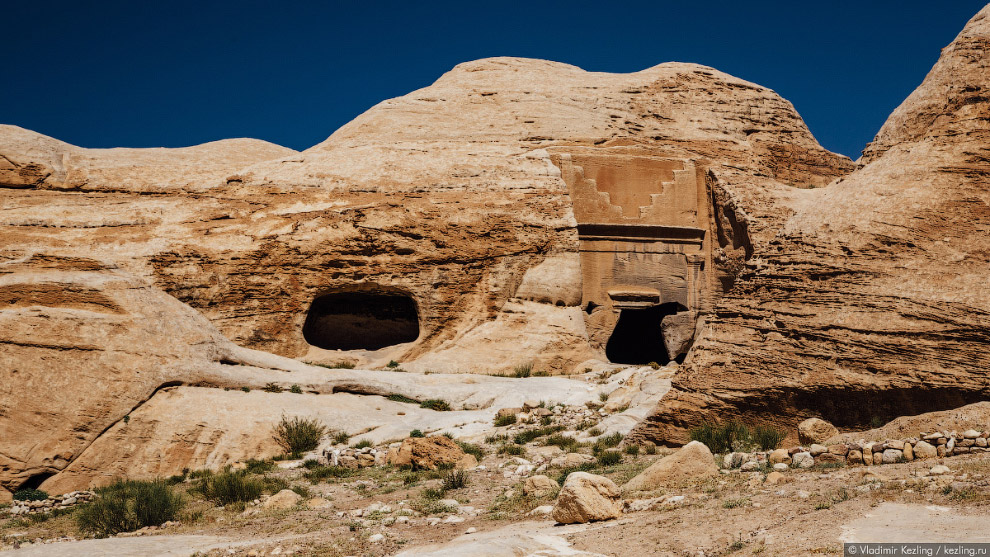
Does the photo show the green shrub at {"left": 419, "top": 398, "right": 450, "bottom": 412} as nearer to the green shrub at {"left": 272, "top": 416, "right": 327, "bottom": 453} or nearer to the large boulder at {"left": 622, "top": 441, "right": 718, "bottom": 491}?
the green shrub at {"left": 272, "top": 416, "right": 327, "bottom": 453}

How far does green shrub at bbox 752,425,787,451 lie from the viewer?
940cm

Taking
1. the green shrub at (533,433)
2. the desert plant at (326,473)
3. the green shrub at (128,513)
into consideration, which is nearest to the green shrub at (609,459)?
the green shrub at (533,433)

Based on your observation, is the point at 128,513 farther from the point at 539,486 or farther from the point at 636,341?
the point at 636,341

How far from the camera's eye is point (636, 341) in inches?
974

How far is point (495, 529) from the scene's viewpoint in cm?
710

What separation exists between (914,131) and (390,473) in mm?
8538

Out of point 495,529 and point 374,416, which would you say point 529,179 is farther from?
point 495,529

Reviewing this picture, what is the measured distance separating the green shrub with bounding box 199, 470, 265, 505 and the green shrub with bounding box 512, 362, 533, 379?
909 centimetres

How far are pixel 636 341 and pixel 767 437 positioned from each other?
15280 mm

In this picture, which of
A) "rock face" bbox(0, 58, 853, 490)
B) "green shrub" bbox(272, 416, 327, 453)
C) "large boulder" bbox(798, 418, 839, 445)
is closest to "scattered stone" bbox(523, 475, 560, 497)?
"large boulder" bbox(798, 418, 839, 445)

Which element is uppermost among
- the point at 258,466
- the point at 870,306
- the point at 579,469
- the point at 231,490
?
the point at 870,306

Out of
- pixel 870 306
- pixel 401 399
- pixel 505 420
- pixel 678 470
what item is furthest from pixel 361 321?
pixel 678 470

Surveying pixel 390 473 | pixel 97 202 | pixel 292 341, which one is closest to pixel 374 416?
pixel 390 473

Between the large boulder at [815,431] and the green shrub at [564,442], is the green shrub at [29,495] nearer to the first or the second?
the green shrub at [564,442]
